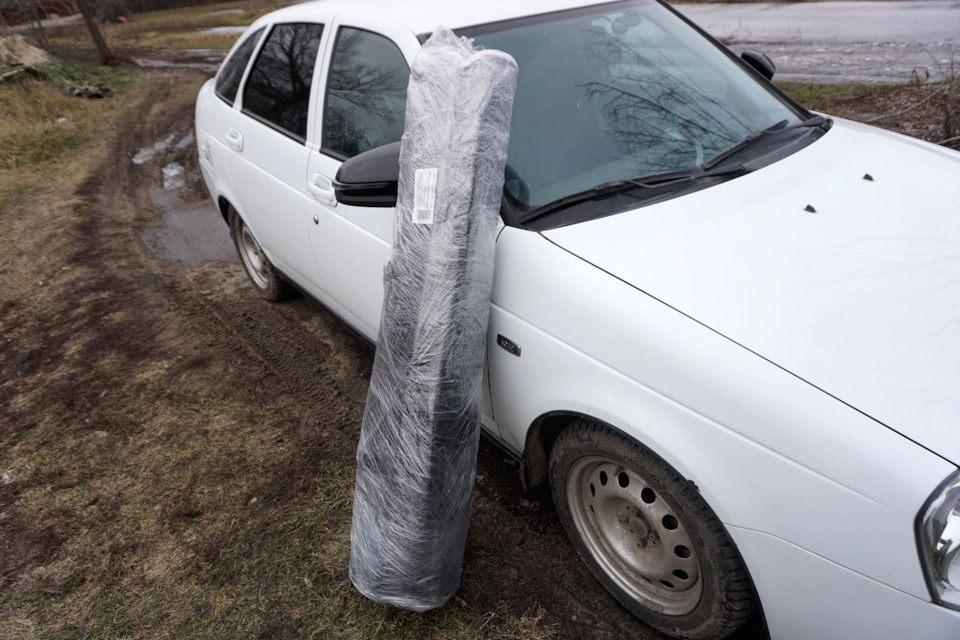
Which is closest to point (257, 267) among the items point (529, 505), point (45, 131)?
point (529, 505)

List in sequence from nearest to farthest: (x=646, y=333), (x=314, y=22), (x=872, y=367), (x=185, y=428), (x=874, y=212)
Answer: (x=872, y=367) → (x=646, y=333) → (x=874, y=212) → (x=314, y=22) → (x=185, y=428)

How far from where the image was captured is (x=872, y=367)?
151cm

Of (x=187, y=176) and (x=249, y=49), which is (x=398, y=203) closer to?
(x=249, y=49)

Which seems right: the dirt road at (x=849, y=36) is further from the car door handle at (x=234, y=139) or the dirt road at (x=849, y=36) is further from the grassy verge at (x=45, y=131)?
the grassy verge at (x=45, y=131)

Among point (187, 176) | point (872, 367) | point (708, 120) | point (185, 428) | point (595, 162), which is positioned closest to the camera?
point (872, 367)

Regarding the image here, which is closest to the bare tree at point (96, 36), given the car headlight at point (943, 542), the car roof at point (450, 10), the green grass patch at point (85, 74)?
the green grass patch at point (85, 74)

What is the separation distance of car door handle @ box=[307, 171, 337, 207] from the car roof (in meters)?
0.69

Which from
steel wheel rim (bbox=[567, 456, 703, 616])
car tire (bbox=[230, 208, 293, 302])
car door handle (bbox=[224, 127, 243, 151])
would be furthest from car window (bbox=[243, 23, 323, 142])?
steel wheel rim (bbox=[567, 456, 703, 616])

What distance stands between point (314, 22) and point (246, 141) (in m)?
0.74

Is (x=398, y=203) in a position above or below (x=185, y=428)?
above

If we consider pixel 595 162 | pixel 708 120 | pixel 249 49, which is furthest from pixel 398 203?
pixel 249 49

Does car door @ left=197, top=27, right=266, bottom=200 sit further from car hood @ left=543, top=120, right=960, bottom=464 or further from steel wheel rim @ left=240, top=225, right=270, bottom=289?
car hood @ left=543, top=120, right=960, bottom=464

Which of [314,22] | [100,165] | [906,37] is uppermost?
[314,22]

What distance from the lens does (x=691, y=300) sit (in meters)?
1.71
